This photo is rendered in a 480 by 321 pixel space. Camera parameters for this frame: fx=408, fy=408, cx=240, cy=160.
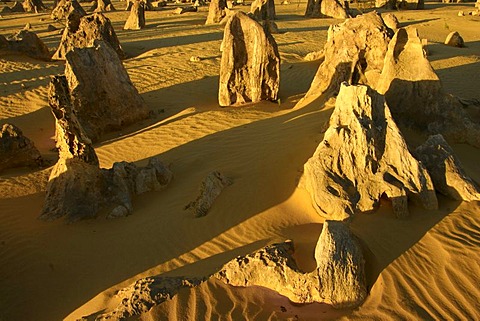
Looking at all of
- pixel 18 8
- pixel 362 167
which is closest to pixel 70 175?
pixel 362 167

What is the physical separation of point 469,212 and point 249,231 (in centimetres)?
278

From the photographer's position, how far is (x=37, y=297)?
495 cm

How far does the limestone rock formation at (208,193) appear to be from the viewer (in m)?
5.98

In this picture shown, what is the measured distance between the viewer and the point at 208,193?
6141 millimetres

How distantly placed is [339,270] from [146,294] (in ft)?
6.20

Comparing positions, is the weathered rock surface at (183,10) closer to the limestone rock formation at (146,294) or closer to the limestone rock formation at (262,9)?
the limestone rock formation at (262,9)

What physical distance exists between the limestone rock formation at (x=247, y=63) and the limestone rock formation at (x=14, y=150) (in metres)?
4.88

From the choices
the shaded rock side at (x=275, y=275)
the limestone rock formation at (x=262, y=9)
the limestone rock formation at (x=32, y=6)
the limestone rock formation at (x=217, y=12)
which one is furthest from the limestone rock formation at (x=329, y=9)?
the shaded rock side at (x=275, y=275)

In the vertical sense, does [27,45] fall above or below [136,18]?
below

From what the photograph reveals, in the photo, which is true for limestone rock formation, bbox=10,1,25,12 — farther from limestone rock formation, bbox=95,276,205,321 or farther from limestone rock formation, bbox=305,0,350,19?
limestone rock formation, bbox=95,276,205,321

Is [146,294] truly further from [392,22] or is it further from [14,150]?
[392,22]

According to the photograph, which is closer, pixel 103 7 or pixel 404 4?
pixel 404 4

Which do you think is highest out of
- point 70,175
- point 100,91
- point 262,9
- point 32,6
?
point 32,6

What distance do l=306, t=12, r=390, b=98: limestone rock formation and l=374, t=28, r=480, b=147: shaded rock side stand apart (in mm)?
1314
